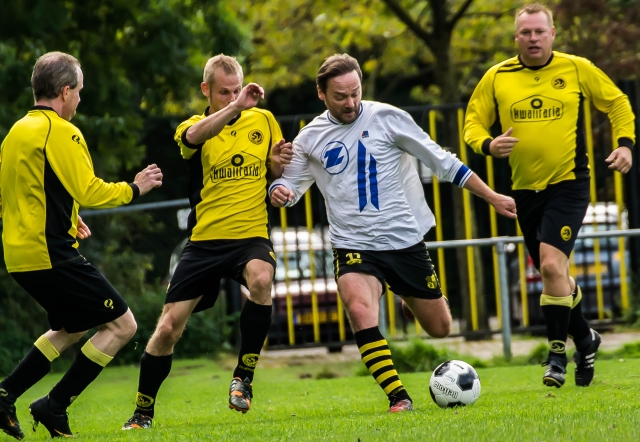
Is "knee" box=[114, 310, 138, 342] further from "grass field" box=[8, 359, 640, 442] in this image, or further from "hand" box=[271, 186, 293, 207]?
"hand" box=[271, 186, 293, 207]

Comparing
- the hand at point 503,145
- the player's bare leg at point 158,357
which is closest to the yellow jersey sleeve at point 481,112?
the hand at point 503,145

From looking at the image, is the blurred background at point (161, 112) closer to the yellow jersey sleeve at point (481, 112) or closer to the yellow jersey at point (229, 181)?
the yellow jersey sleeve at point (481, 112)

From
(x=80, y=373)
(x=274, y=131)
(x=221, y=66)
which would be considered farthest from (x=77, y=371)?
(x=221, y=66)

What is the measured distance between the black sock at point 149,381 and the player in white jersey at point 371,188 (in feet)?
4.04

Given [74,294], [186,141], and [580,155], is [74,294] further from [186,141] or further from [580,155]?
[580,155]

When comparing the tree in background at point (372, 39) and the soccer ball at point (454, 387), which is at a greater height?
the tree in background at point (372, 39)

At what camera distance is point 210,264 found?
6957 millimetres

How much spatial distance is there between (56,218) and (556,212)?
11.0 feet

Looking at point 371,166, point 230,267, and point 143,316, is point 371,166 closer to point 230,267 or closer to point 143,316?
point 230,267

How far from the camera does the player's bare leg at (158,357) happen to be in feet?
22.6

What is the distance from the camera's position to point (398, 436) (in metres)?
5.19

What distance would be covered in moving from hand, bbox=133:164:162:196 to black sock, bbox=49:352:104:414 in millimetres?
1031

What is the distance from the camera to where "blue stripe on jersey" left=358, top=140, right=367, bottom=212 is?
6.88 m

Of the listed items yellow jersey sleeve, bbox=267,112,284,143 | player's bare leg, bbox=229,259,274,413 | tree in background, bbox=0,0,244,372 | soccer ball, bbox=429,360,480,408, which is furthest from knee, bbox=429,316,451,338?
tree in background, bbox=0,0,244,372
